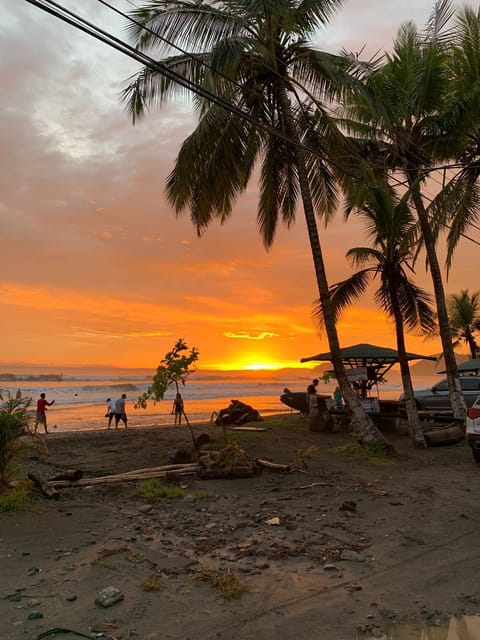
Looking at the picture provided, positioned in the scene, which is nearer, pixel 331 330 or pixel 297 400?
pixel 331 330

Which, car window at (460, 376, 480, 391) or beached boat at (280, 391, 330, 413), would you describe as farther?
beached boat at (280, 391, 330, 413)

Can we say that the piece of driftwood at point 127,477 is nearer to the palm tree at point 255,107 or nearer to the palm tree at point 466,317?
the palm tree at point 255,107

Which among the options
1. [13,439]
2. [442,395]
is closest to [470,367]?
[442,395]

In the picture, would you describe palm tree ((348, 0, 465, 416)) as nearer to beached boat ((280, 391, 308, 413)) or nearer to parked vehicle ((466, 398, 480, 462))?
parked vehicle ((466, 398, 480, 462))

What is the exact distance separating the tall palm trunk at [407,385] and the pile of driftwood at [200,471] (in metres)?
5.69

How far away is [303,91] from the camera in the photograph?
526 inches

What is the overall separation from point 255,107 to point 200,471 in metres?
10.1

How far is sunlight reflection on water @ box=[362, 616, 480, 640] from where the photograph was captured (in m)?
4.00

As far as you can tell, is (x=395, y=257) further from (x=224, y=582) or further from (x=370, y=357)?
(x=224, y=582)

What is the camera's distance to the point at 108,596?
4574 mm

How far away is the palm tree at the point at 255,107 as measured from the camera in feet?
36.7

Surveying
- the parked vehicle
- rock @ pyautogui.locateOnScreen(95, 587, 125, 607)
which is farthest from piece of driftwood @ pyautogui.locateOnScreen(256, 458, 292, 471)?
rock @ pyautogui.locateOnScreen(95, 587, 125, 607)

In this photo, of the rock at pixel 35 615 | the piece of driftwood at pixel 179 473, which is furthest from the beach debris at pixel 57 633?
the piece of driftwood at pixel 179 473

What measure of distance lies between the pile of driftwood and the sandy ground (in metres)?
0.24
